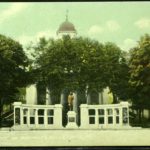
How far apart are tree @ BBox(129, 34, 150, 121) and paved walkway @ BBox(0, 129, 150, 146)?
432 millimetres

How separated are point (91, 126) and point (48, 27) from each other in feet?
4.46

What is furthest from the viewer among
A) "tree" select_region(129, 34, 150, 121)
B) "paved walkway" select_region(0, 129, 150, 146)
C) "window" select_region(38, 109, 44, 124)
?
"tree" select_region(129, 34, 150, 121)

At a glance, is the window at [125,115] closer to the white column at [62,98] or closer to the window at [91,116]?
the window at [91,116]

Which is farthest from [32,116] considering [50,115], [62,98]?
[62,98]

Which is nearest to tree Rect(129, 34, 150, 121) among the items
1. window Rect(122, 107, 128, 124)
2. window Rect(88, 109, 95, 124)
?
window Rect(122, 107, 128, 124)

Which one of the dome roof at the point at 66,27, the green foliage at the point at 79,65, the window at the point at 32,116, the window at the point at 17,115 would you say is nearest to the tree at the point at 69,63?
the green foliage at the point at 79,65

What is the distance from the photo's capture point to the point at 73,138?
11.4m

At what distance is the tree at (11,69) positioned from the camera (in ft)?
37.5

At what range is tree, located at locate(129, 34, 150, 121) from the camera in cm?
1156

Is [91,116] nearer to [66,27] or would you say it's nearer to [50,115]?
[50,115]

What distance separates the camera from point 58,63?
11.6m

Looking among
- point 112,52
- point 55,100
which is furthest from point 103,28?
point 55,100

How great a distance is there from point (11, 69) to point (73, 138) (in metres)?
1.17

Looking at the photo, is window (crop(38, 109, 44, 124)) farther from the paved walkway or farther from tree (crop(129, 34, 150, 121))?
tree (crop(129, 34, 150, 121))
